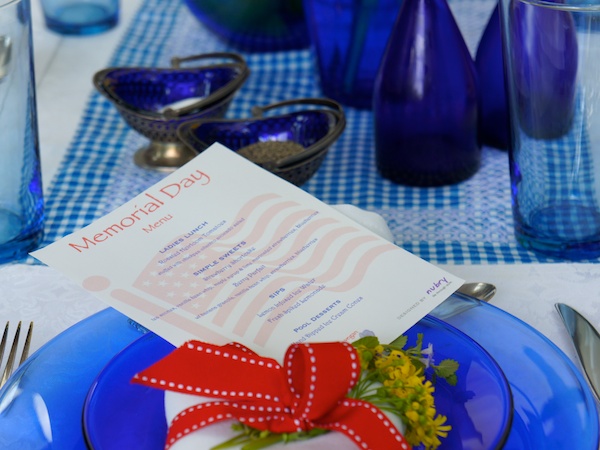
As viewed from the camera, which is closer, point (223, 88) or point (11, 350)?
point (11, 350)

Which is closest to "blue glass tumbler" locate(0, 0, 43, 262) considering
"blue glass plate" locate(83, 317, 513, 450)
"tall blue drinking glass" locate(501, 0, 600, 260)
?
"blue glass plate" locate(83, 317, 513, 450)

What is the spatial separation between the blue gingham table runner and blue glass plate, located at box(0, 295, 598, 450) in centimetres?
18

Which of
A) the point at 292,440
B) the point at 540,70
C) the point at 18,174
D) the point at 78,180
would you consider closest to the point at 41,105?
the point at 78,180

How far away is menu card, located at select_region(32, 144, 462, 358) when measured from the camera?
512mm

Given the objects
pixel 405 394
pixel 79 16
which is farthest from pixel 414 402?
pixel 79 16

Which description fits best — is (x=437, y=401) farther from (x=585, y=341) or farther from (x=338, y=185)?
(x=338, y=185)

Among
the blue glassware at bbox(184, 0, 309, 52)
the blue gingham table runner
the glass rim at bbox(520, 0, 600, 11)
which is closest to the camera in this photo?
the glass rim at bbox(520, 0, 600, 11)

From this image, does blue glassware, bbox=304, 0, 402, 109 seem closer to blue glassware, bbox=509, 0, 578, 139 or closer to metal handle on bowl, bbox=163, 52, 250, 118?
metal handle on bowl, bbox=163, 52, 250, 118

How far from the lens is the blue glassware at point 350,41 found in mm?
961

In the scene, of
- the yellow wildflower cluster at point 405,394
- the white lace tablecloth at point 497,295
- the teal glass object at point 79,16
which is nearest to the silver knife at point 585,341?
the white lace tablecloth at point 497,295

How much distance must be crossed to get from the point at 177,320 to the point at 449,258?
293 millimetres

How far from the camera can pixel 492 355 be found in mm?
526

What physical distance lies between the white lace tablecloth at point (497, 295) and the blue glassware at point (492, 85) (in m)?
0.21

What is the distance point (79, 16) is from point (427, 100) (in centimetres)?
58
